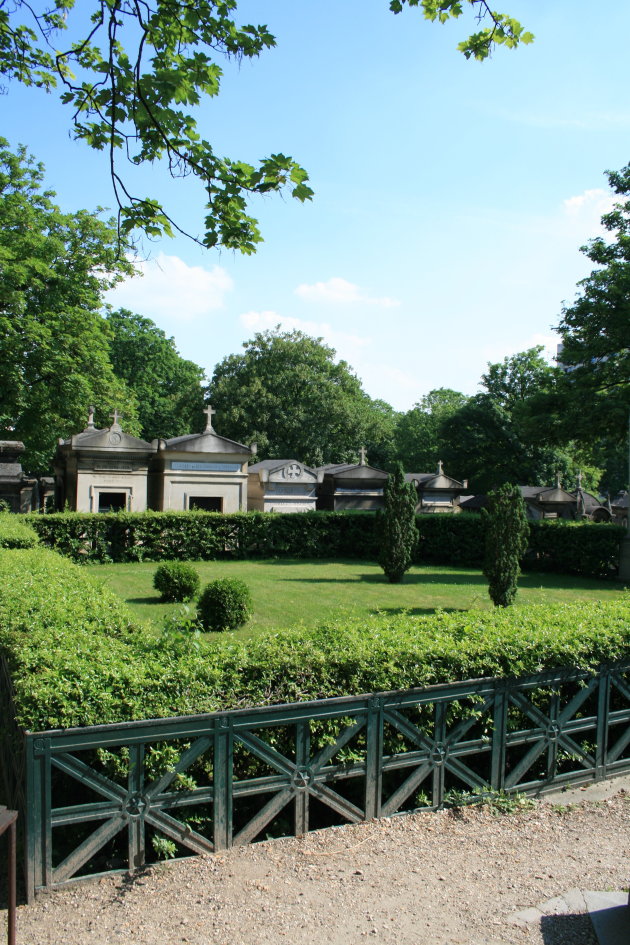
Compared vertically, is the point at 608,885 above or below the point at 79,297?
below

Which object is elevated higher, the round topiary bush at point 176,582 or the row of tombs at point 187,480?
the row of tombs at point 187,480

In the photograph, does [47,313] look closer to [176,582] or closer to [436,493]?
[176,582]

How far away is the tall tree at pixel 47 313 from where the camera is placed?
2302cm

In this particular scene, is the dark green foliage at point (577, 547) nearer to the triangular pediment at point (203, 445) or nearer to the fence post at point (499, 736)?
the triangular pediment at point (203, 445)

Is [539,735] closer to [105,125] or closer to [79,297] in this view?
[105,125]

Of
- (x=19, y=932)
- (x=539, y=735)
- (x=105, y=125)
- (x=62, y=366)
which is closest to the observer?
(x=19, y=932)

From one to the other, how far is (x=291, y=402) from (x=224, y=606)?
31449mm

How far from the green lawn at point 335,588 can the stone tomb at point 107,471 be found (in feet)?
14.2

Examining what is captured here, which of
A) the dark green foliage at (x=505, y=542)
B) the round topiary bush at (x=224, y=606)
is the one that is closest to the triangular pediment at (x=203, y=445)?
the dark green foliage at (x=505, y=542)

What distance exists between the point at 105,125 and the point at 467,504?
32488mm

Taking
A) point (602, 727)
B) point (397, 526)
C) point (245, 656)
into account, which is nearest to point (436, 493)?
point (397, 526)

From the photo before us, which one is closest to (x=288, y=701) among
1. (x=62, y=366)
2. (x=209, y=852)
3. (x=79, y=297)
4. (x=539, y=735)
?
(x=209, y=852)

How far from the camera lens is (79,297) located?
24875 mm

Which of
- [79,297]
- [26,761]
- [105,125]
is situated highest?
[79,297]
